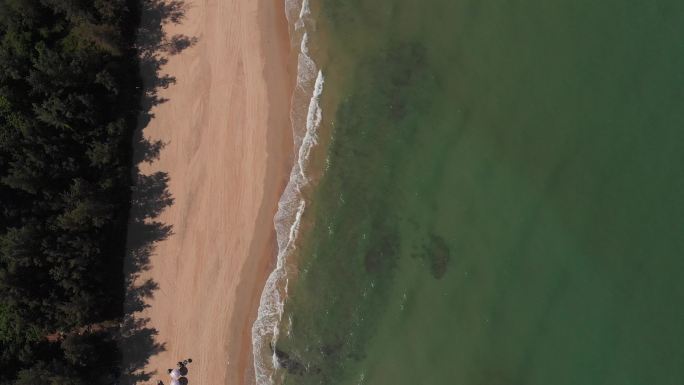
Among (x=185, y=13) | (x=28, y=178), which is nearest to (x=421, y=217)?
(x=185, y=13)

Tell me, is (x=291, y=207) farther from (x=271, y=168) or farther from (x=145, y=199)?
(x=145, y=199)

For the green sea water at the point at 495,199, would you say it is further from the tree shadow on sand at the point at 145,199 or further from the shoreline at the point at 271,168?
the tree shadow on sand at the point at 145,199

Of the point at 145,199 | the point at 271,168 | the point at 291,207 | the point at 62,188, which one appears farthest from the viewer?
the point at 271,168

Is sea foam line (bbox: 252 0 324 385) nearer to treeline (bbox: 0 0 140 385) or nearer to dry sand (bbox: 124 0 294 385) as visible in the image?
dry sand (bbox: 124 0 294 385)

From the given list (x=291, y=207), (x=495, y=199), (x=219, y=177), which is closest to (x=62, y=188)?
(x=219, y=177)

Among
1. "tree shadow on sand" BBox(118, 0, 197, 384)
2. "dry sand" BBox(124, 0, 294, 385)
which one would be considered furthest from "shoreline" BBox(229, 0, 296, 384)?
"tree shadow on sand" BBox(118, 0, 197, 384)

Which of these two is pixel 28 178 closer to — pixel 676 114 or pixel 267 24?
pixel 267 24

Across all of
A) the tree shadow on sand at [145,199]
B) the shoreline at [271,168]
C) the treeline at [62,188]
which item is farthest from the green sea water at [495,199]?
the treeline at [62,188]
